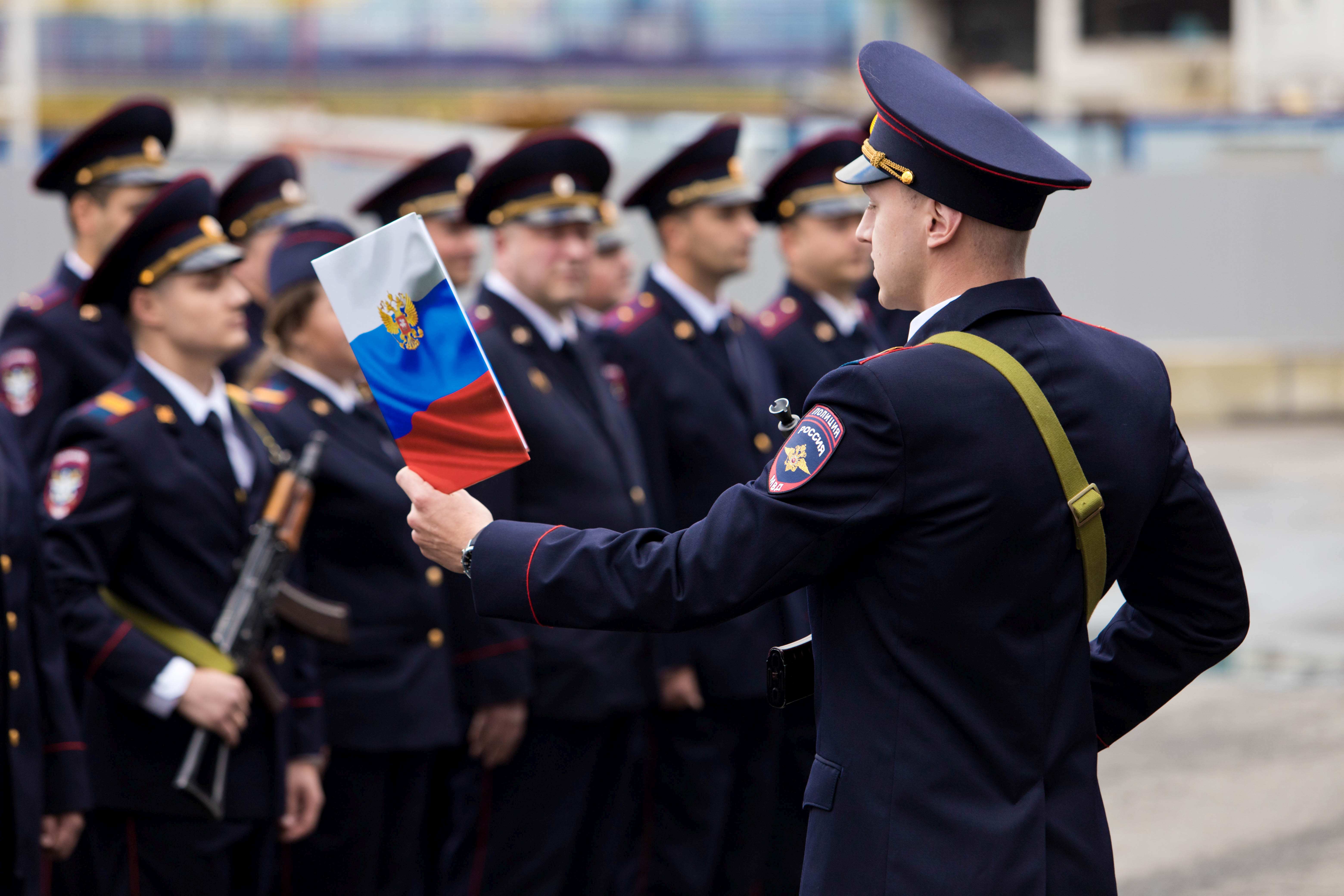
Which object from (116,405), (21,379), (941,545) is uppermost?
(941,545)

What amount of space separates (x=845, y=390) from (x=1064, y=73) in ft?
93.2

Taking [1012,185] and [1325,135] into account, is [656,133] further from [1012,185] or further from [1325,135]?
[1012,185]

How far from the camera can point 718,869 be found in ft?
14.0

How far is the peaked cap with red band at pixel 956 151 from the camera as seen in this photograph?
2.07 meters

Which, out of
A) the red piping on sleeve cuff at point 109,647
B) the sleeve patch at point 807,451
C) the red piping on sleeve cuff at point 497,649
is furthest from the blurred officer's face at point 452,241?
the sleeve patch at point 807,451

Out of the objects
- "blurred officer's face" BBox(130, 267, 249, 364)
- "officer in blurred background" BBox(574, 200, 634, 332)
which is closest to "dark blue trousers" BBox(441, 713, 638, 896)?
"blurred officer's face" BBox(130, 267, 249, 364)

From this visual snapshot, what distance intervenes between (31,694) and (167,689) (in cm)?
25

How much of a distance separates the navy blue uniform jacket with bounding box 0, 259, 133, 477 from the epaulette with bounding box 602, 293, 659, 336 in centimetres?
135

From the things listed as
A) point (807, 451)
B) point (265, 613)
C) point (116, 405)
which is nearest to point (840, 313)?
point (265, 613)

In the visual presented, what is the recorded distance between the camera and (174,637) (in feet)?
10.8

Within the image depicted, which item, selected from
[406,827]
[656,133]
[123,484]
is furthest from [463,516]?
[656,133]

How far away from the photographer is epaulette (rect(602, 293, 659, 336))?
4430mm

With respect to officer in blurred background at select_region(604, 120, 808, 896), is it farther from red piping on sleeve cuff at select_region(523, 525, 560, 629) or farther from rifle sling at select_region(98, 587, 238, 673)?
red piping on sleeve cuff at select_region(523, 525, 560, 629)

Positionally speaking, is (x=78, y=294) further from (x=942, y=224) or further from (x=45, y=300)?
(x=942, y=224)
